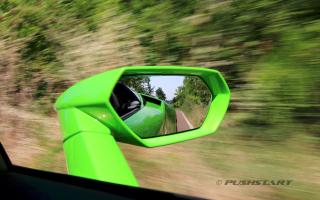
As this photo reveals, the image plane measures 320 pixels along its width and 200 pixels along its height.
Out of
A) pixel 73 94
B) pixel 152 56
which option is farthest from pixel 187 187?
pixel 152 56

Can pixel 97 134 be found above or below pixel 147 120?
above

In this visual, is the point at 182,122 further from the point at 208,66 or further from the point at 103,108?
the point at 208,66

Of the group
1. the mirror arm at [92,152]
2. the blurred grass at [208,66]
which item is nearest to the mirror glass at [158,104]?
the mirror arm at [92,152]

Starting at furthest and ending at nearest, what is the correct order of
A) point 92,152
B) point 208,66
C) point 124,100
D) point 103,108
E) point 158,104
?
point 208,66
point 158,104
point 124,100
point 103,108
point 92,152

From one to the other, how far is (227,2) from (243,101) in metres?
0.96

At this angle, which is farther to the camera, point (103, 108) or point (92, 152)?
point (103, 108)

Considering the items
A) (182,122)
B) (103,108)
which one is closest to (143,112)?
(182,122)

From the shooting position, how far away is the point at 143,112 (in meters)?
2.44

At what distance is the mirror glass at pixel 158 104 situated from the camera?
234cm

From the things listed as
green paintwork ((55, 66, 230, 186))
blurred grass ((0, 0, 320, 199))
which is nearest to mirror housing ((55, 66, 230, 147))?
green paintwork ((55, 66, 230, 186))

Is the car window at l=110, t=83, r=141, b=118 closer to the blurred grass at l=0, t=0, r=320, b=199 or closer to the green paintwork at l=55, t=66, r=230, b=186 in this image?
the green paintwork at l=55, t=66, r=230, b=186

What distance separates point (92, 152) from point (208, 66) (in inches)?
90.2

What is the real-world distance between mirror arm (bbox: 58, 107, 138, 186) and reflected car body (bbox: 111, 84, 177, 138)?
181mm

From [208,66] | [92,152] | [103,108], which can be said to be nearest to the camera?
[92,152]
